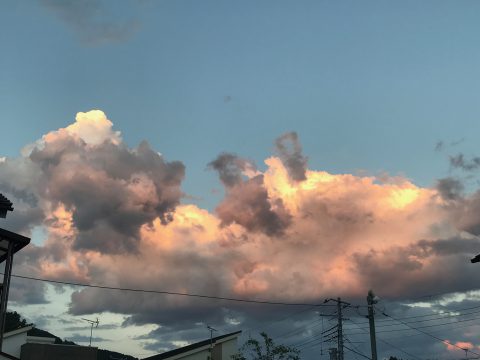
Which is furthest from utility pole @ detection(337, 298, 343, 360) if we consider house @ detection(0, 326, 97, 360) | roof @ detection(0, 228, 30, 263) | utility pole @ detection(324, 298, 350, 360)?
roof @ detection(0, 228, 30, 263)

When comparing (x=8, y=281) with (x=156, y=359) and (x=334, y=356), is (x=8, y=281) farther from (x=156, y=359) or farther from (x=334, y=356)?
(x=334, y=356)

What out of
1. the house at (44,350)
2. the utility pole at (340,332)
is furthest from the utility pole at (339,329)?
the house at (44,350)

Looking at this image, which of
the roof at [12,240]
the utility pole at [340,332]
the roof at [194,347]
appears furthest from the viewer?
the utility pole at [340,332]

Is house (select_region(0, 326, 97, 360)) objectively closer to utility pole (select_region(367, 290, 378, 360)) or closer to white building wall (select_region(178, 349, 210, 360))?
white building wall (select_region(178, 349, 210, 360))

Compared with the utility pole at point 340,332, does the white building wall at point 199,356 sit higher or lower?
lower

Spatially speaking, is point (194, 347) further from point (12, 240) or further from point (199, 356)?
point (12, 240)

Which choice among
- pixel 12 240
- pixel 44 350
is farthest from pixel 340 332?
pixel 12 240

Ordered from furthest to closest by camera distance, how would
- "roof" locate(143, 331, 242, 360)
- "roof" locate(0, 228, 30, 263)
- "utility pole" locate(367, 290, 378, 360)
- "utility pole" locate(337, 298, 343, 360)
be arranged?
"utility pole" locate(337, 298, 343, 360)
"roof" locate(143, 331, 242, 360)
"utility pole" locate(367, 290, 378, 360)
"roof" locate(0, 228, 30, 263)

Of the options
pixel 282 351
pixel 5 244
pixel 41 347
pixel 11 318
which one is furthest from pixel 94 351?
pixel 11 318

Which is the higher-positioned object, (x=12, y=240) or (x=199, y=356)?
(x=12, y=240)

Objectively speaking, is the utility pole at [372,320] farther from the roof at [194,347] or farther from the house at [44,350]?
the house at [44,350]

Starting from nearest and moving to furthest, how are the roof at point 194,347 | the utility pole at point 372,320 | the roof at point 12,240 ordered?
the roof at point 12,240 < the utility pole at point 372,320 < the roof at point 194,347

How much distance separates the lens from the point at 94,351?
51.3 m

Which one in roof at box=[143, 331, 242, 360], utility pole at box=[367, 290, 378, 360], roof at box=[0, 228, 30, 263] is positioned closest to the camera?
roof at box=[0, 228, 30, 263]
